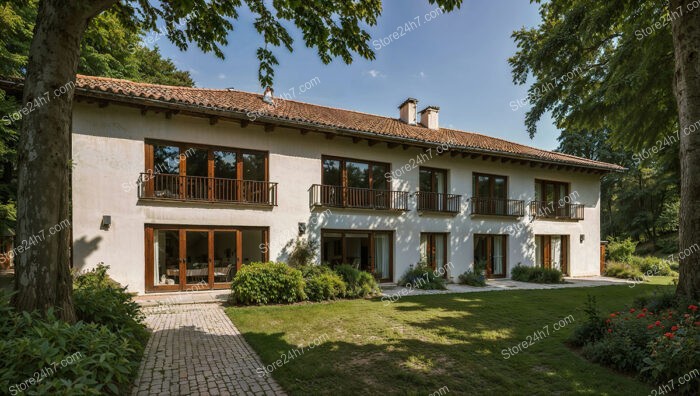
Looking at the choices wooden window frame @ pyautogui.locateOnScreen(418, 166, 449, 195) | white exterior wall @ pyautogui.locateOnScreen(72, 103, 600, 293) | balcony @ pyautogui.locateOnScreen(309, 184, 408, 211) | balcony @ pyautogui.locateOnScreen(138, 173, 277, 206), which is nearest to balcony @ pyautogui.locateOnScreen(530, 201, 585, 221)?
white exterior wall @ pyautogui.locateOnScreen(72, 103, 600, 293)

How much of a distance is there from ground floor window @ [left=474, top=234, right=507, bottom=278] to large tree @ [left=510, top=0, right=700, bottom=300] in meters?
6.67

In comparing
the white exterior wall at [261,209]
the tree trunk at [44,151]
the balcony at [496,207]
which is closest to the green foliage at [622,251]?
the white exterior wall at [261,209]

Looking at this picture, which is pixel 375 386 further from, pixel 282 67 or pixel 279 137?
pixel 279 137

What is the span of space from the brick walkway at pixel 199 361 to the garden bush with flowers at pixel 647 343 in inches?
185

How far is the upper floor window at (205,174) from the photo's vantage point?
34.9ft

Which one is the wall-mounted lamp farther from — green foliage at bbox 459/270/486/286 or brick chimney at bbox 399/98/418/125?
brick chimney at bbox 399/98/418/125

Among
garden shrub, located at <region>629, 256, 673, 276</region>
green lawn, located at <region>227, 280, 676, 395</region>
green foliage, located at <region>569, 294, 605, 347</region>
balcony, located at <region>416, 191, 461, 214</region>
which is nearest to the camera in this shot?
green lawn, located at <region>227, 280, 676, 395</region>

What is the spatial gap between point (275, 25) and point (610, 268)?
20380 mm

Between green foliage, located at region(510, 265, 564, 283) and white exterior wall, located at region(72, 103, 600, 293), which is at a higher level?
white exterior wall, located at region(72, 103, 600, 293)

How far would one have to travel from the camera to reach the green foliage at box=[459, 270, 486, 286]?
1375 cm

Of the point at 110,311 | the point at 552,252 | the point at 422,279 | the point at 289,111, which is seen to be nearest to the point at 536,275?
the point at 552,252

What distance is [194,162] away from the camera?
1120cm

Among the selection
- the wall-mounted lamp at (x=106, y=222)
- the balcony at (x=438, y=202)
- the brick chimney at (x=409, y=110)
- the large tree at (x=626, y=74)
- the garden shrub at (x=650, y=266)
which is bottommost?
the garden shrub at (x=650, y=266)

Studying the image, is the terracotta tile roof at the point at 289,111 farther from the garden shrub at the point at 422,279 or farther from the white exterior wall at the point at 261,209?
the garden shrub at the point at 422,279
